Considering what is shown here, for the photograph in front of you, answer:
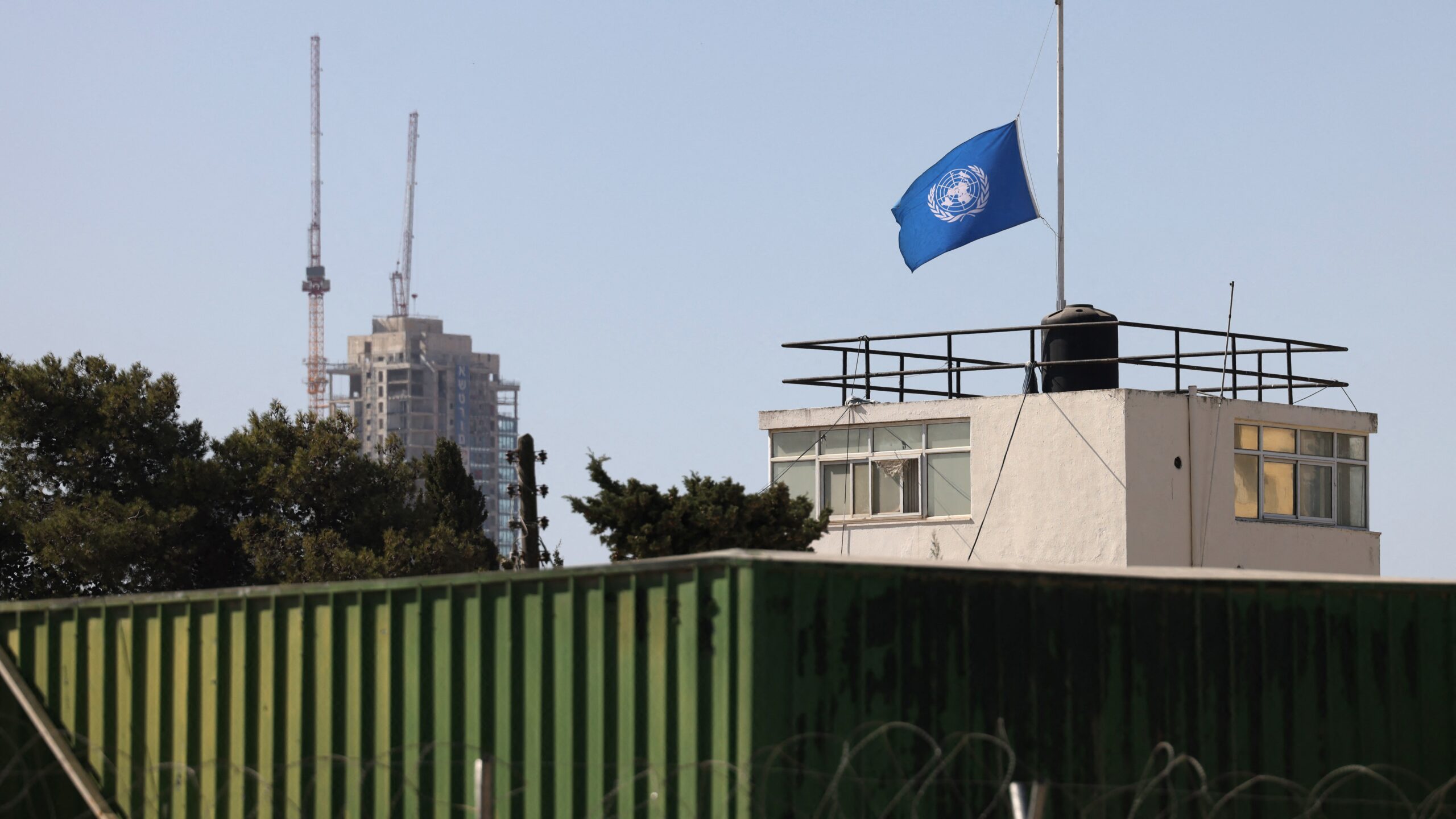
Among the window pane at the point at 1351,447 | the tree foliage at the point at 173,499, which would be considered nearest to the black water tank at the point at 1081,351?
the window pane at the point at 1351,447

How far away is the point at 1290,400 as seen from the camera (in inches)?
1310

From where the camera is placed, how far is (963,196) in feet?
108

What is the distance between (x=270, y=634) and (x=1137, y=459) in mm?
19011

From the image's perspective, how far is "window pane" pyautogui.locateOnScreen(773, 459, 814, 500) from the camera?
1355 inches

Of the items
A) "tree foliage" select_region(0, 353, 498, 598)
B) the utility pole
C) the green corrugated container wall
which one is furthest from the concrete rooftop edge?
"tree foliage" select_region(0, 353, 498, 598)

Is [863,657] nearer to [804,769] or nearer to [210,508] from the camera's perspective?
[804,769]

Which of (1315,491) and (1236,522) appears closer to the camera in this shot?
(1236,522)

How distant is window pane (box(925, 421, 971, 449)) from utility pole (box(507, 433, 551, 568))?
943 centimetres

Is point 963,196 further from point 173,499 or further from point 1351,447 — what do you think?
point 173,499

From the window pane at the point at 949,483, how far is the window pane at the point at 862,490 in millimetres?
1269

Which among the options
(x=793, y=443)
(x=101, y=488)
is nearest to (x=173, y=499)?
(x=101, y=488)

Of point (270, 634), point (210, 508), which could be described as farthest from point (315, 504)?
point (270, 634)

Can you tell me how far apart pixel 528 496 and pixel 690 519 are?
9.69 metres

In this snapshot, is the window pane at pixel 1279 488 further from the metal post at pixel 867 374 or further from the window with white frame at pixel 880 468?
the metal post at pixel 867 374
